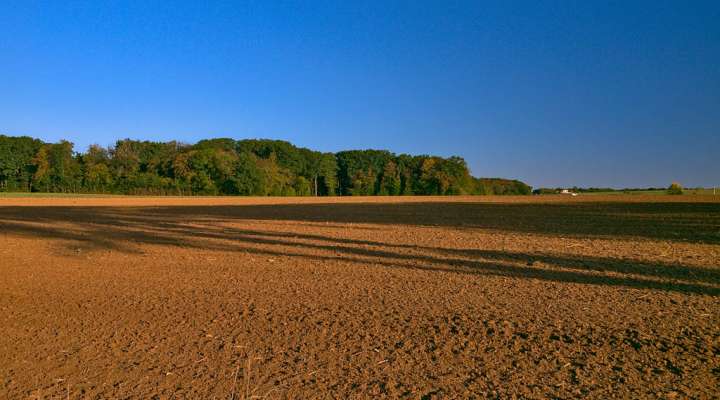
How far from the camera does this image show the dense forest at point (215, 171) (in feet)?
273

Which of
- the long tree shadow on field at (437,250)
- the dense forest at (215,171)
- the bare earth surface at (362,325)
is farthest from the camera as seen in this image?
the dense forest at (215,171)

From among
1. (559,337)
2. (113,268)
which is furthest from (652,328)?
(113,268)

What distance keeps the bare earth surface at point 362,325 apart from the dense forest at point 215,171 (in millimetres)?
78786

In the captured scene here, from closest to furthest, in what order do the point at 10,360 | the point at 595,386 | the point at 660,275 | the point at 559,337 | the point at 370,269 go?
the point at 595,386 < the point at 10,360 < the point at 559,337 < the point at 660,275 < the point at 370,269

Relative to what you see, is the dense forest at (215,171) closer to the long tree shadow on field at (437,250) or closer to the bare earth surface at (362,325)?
the long tree shadow on field at (437,250)

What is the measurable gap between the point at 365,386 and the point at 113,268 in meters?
7.84

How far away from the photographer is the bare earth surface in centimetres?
388

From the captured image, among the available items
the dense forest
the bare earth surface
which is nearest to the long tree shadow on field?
the bare earth surface

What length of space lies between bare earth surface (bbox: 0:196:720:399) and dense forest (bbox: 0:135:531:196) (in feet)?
258

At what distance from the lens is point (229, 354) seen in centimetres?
457

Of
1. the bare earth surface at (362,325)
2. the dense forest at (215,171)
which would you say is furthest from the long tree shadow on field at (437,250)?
the dense forest at (215,171)

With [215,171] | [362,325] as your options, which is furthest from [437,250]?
[215,171]

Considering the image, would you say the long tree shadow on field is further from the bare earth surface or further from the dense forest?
the dense forest

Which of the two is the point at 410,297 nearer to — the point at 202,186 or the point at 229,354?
the point at 229,354
